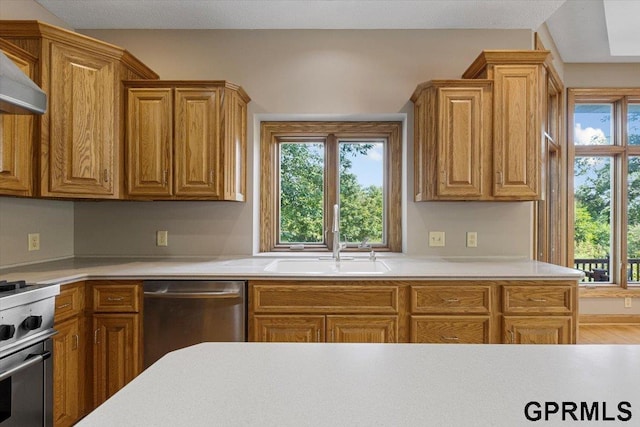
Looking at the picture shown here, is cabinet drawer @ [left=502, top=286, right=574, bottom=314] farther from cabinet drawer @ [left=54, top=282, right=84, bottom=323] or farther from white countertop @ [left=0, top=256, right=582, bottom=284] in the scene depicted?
cabinet drawer @ [left=54, top=282, right=84, bottom=323]

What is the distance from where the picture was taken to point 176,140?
2.59 meters

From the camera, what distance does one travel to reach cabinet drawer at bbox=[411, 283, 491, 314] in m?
2.25

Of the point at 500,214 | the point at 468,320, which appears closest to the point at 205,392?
the point at 468,320

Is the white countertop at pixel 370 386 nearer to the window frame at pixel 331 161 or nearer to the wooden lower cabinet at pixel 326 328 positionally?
the wooden lower cabinet at pixel 326 328

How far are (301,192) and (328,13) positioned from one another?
1.40 m

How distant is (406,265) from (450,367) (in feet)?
5.85

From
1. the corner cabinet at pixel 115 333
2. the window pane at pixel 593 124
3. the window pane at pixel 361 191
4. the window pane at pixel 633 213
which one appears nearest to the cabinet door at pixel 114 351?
the corner cabinet at pixel 115 333

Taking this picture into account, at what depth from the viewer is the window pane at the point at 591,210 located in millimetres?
4246

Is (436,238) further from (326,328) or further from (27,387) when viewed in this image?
(27,387)

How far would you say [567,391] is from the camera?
69 cm

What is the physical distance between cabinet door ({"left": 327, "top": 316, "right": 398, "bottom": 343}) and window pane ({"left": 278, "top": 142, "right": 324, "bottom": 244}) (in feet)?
3.68

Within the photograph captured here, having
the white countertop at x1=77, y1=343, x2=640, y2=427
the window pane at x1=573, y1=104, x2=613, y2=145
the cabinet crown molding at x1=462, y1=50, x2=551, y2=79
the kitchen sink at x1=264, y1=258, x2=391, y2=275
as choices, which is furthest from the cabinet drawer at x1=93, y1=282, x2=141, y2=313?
the window pane at x1=573, y1=104, x2=613, y2=145

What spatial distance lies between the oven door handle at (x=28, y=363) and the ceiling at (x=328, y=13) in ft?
7.56

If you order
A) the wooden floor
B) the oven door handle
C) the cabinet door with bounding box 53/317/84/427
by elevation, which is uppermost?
the oven door handle
